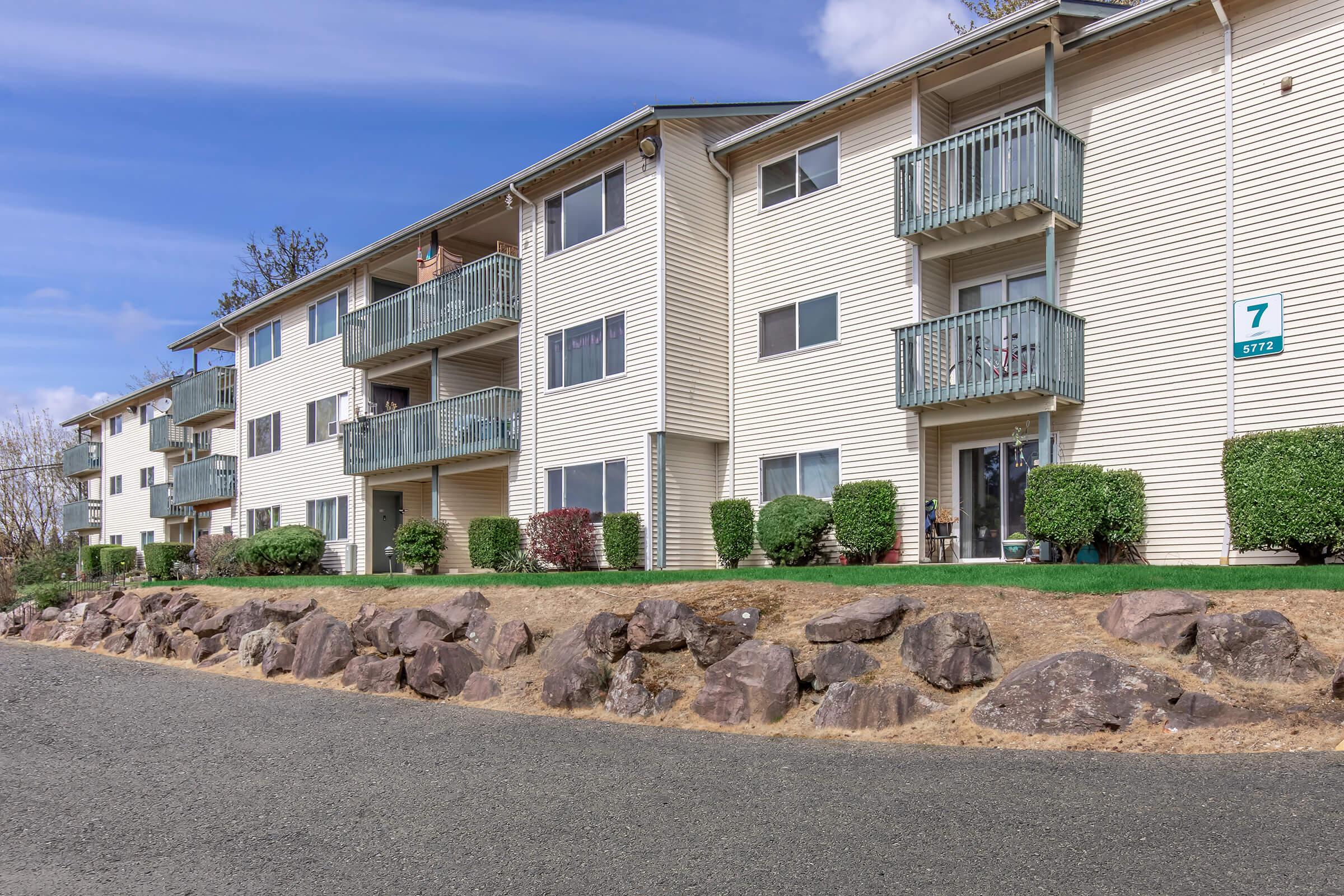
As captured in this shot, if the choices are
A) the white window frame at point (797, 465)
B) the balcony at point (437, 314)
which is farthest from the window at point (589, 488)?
the balcony at point (437, 314)

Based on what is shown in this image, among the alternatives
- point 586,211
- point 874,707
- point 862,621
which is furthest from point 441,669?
point 586,211

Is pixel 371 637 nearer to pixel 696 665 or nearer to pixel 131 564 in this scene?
pixel 696 665

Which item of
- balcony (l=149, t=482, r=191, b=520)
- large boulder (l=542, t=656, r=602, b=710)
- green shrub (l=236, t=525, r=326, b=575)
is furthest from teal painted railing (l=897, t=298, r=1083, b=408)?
balcony (l=149, t=482, r=191, b=520)

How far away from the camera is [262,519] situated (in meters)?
31.9

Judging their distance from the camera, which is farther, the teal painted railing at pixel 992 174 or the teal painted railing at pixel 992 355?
the teal painted railing at pixel 992 174

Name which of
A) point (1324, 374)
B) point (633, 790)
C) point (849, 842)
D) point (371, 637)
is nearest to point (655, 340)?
point (371, 637)

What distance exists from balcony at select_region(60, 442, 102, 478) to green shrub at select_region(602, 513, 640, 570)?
3810 centimetres

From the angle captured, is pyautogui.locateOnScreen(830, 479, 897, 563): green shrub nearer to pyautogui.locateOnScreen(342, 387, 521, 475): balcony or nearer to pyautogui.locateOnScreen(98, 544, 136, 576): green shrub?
pyautogui.locateOnScreen(342, 387, 521, 475): balcony

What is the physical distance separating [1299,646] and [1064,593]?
8.77 feet

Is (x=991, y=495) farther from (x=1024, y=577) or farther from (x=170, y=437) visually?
(x=170, y=437)

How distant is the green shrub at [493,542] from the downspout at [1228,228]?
13204 mm

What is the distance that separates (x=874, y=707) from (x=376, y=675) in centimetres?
751

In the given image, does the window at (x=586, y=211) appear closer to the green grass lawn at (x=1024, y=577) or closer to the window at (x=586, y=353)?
the window at (x=586, y=353)

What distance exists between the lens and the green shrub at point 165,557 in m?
34.0
